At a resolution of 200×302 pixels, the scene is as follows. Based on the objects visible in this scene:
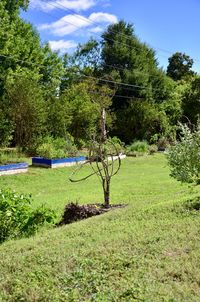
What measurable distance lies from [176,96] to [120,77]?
18.0ft

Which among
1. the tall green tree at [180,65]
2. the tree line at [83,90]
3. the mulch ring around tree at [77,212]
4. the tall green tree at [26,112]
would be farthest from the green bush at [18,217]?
the tall green tree at [180,65]

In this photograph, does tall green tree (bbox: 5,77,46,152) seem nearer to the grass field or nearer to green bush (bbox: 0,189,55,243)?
green bush (bbox: 0,189,55,243)

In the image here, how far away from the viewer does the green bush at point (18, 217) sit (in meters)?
5.76

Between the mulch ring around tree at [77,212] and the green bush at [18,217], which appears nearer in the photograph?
the green bush at [18,217]

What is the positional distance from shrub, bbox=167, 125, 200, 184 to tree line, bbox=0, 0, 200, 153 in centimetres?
893

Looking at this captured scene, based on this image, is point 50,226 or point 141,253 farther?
point 50,226

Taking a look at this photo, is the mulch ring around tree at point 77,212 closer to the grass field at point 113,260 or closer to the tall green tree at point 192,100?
the grass field at point 113,260

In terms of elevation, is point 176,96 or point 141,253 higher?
point 176,96

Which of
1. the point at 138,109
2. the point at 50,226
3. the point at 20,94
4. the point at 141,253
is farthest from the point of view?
the point at 138,109

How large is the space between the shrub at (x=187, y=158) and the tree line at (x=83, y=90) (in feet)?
29.3

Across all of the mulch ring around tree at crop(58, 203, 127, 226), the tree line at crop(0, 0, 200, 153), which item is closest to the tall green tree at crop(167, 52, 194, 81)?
the tree line at crop(0, 0, 200, 153)

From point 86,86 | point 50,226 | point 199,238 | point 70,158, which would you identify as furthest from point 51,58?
point 199,238

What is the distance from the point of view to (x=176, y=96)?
35031 mm

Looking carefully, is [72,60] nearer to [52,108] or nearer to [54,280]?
[52,108]
